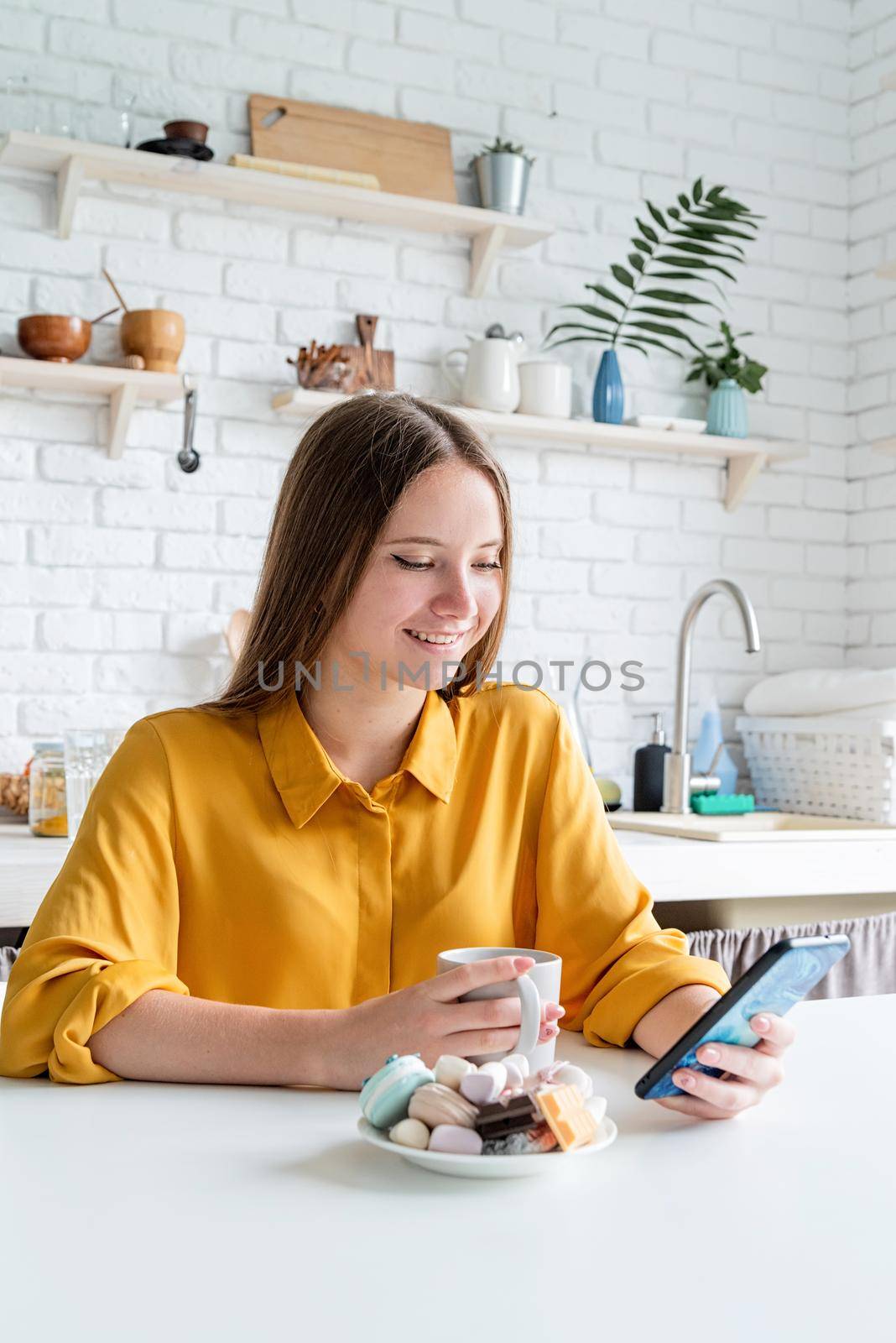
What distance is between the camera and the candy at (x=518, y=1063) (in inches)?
34.3

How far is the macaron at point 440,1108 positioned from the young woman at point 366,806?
1.05 ft

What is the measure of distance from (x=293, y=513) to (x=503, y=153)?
1.79m

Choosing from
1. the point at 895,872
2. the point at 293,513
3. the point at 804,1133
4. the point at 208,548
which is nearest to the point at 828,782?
the point at 895,872

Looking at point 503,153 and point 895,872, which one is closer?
point 895,872

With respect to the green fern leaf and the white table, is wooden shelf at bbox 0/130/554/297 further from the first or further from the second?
the white table

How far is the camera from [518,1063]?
2.87 ft

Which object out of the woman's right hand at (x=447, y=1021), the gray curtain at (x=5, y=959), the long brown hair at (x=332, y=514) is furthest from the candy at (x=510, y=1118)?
the gray curtain at (x=5, y=959)

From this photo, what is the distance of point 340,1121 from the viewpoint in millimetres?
935

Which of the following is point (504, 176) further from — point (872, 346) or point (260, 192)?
point (872, 346)

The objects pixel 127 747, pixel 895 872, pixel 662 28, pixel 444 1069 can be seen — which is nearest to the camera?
pixel 444 1069

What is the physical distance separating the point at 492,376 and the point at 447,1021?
2.10 m

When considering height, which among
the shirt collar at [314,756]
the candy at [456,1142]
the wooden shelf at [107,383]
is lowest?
the candy at [456,1142]

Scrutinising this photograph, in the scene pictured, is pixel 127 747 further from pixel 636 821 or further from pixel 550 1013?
pixel 636 821

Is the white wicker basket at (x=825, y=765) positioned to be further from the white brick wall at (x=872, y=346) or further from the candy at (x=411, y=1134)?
the candy at (x=411, y=1134)
